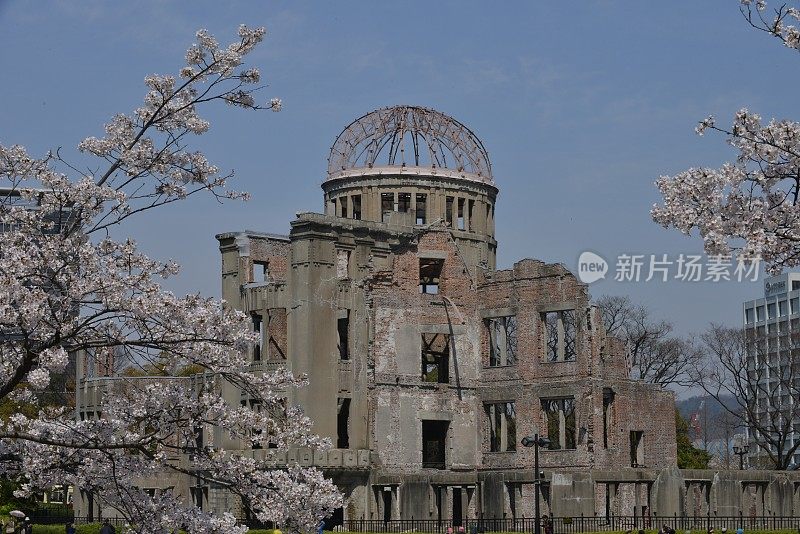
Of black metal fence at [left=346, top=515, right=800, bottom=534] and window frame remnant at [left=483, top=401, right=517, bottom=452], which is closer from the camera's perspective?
black metal fence at [left=346, top=515, right=800, bottom=534]

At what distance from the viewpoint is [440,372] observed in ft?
188

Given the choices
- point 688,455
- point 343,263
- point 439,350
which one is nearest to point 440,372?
point 439,350

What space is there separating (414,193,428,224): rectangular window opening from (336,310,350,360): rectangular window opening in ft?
27.8

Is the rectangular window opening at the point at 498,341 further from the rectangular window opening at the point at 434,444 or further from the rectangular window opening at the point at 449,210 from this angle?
the rectangular window opening at the point at 449,210

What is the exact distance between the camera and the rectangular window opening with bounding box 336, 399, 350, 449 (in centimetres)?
5341

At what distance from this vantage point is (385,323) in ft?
180

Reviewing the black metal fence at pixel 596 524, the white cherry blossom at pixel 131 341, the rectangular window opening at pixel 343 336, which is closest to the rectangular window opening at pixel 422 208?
the rectangular window opening at pixel 343 336

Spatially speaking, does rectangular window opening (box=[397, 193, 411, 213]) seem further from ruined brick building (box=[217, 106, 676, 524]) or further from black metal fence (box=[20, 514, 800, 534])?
black metal fence (box=[20, 514, 800, 534])

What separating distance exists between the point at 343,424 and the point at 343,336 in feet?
12.3

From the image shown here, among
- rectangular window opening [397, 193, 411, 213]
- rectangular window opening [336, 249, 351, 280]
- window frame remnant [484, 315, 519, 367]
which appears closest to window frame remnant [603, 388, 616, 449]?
window frame remnant [484, 315, 519, 367]

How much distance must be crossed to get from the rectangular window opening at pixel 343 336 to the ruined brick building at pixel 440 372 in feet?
0.27

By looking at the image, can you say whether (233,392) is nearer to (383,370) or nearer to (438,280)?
(383,370)

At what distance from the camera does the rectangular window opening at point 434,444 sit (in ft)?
184

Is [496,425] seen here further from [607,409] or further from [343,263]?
[343,263]
